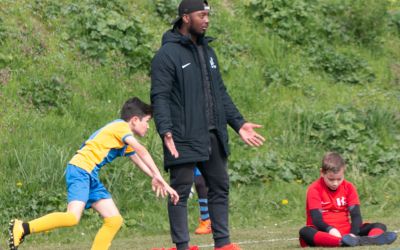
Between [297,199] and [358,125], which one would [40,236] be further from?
[358,125]

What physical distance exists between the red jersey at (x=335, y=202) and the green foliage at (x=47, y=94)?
5.26 meters

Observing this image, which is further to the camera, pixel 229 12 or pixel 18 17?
pixel 229 12

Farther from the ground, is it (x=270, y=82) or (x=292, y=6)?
(x=292, y=6)

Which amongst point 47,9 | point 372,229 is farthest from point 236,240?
point 47,9

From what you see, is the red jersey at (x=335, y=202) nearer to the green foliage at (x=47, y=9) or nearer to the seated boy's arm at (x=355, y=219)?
the seated boy's arm at (x=355, y=219)

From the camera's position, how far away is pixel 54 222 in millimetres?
7891

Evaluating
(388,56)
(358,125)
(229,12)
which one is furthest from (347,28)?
(358,125)

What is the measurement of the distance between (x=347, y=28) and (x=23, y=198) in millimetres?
7556

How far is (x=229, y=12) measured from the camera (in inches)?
645

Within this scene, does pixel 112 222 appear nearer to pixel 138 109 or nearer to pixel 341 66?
pixel 138 109

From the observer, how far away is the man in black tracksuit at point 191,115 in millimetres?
7953

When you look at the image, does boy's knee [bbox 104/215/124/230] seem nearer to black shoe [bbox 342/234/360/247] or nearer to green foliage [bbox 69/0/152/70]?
black shoe [bbox 342/234/360/247]

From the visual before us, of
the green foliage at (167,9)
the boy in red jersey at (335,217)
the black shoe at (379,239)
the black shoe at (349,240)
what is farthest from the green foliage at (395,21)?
the black shoe at (349,240)

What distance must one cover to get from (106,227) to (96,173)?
0.44 m
